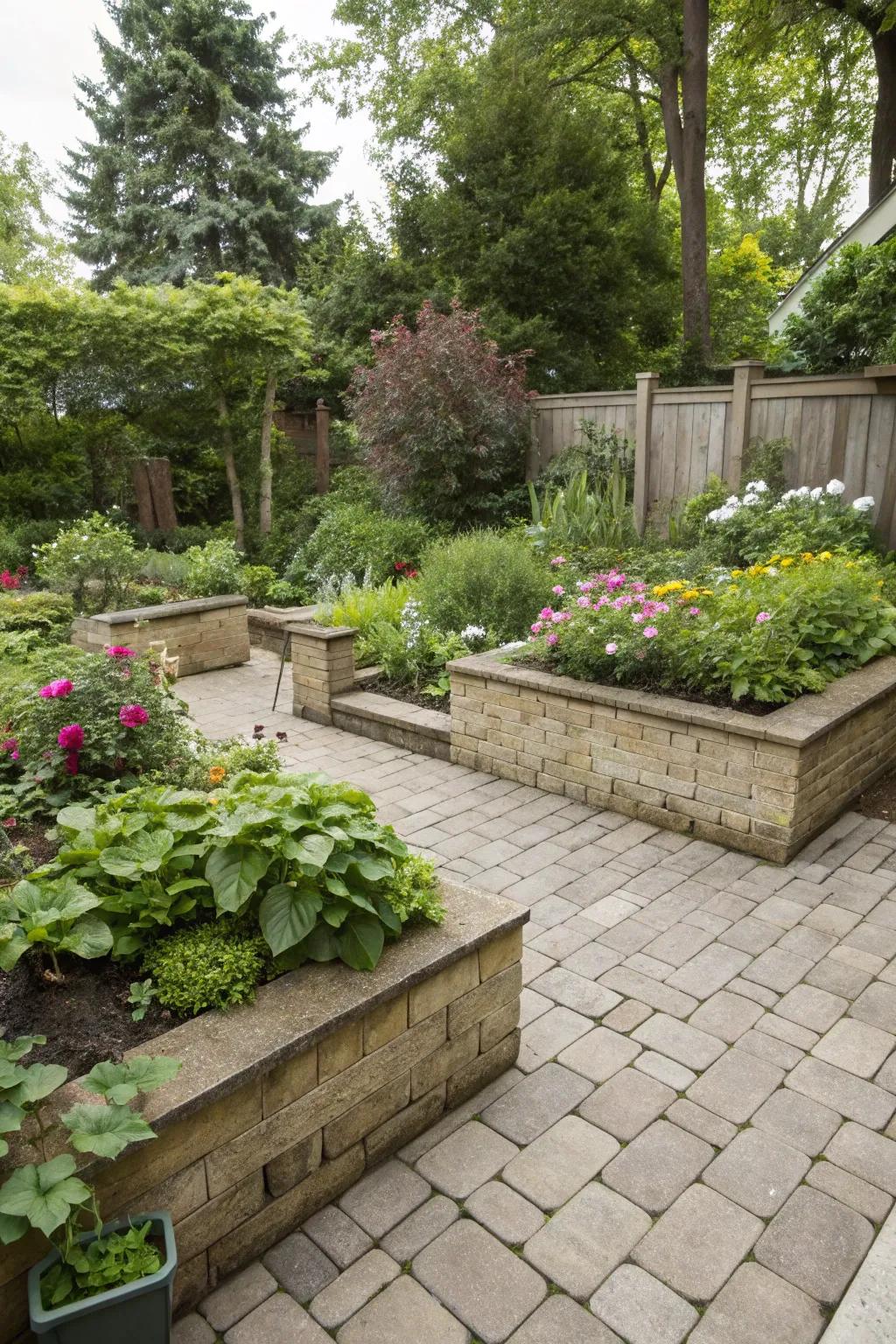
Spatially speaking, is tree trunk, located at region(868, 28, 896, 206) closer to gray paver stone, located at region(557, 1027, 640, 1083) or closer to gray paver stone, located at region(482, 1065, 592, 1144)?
gray paver stone, located at region(557, 1027, 640, 1083)

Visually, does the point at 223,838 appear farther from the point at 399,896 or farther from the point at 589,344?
the point at 589,344

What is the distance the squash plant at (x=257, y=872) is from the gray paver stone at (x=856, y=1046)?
1246 millimetres

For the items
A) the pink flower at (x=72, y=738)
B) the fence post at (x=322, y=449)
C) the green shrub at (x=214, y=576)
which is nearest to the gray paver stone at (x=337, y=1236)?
the pink flower at (x=72, y=738)

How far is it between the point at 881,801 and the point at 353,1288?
10.9ft

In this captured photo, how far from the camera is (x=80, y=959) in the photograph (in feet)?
6.74

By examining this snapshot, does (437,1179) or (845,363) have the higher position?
(845,363)

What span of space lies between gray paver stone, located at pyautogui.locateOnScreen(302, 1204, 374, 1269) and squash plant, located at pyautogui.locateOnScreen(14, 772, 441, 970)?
1.79ft

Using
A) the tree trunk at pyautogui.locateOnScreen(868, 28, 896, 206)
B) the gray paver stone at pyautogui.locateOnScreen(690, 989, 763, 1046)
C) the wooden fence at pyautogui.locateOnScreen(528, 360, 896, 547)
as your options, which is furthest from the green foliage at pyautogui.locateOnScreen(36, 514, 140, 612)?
the tree trunk at pyautogui.locateOnScreen(868, 28, 896, 206)

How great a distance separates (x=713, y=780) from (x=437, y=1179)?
7.13ft

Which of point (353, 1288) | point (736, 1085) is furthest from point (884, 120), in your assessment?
point (353, 1288)

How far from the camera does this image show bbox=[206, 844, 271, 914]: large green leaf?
6.32 ft

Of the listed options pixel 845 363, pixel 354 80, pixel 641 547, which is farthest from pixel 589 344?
pixel 354 80

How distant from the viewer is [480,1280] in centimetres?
177

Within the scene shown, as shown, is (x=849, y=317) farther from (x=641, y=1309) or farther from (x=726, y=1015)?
(x=641, y=1309)
